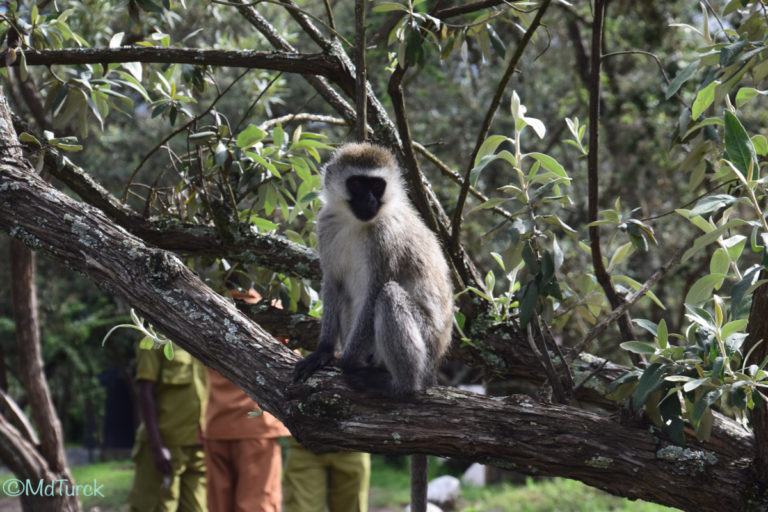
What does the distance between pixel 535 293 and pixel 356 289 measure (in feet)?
3.99

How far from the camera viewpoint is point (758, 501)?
243cm

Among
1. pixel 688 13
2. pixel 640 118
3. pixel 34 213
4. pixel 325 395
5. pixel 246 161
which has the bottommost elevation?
pixel 325 395

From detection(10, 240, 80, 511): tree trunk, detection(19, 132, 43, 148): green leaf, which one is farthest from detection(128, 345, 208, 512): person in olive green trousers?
detection(19, 132, 43, 148): green leaf

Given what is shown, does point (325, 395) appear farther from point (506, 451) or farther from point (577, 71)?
point (577, 71)

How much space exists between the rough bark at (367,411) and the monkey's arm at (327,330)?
8 centimetres

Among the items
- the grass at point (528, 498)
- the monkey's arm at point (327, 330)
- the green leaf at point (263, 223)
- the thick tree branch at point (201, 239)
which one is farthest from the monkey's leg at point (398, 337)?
the grass at point (528, 498)

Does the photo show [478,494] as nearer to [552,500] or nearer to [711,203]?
[552,500]

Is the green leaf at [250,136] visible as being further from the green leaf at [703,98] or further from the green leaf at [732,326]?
the green leaf at [732,326]

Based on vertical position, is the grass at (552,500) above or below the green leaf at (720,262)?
below

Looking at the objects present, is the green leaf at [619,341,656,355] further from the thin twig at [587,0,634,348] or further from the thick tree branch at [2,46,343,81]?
the thick tree branch at [2,46,343,81]

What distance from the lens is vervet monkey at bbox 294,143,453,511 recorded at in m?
3.50

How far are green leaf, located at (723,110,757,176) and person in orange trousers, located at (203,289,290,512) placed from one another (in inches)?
168

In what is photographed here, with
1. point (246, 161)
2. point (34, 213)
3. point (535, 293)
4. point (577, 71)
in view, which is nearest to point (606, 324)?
point (535, 293)

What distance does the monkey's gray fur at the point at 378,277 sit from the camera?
11.5 ft
